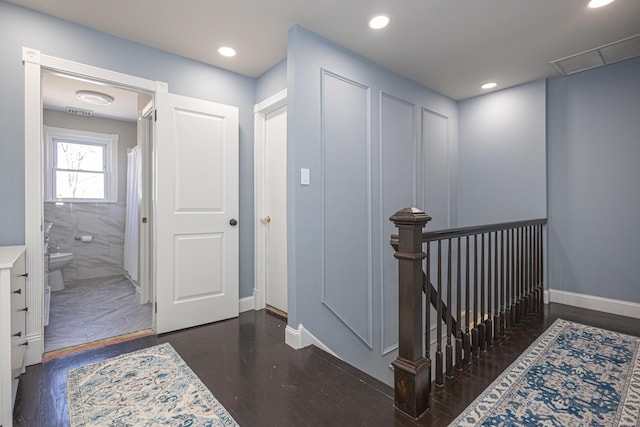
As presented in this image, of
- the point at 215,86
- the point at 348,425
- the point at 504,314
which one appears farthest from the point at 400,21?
the point at 348,425

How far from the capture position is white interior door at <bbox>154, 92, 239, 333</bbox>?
278 cm

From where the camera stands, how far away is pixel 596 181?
3.30 metres

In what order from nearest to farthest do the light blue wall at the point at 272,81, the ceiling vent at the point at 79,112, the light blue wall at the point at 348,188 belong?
the light blue wall at the point at 348,188 < the light blue wall at the point at 272,81 < the ceiling vent at the point at 79,112

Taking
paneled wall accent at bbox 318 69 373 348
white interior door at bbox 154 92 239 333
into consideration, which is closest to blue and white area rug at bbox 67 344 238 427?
white interior door at bbox 154 92 239 333

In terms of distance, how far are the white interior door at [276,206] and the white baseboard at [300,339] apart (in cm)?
71

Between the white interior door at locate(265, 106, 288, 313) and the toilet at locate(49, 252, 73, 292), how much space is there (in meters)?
2.94

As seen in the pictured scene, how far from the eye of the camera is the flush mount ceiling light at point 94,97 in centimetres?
393

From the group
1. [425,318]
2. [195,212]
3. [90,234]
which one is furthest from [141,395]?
[90,234]

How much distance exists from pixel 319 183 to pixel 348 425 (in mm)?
1701

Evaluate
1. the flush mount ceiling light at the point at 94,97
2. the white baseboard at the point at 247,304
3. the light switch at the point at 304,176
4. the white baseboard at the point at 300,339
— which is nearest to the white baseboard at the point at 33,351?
the white baseboard at the point at 247,304

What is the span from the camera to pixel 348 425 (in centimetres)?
154

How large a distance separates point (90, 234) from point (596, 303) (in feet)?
22.3

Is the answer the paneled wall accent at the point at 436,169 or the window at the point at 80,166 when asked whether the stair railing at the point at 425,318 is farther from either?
the window at the point at 80,166

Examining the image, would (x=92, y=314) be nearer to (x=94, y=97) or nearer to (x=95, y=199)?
(x=95, y=199)
